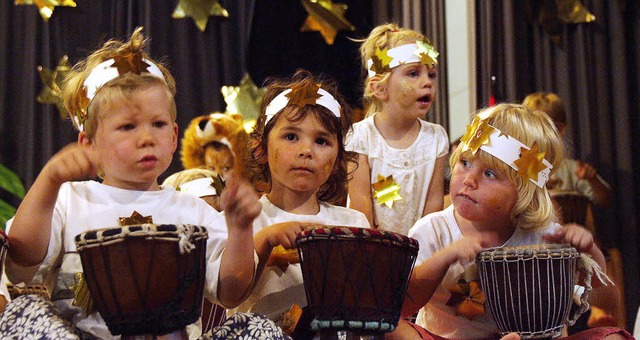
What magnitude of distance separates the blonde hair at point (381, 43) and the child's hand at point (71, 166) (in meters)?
2.52

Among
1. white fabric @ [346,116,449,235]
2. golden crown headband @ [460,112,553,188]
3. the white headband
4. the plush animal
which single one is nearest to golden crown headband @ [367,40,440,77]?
white fabric @ [346,116,449,235]

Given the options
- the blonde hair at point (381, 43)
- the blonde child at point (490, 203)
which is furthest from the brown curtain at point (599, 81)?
the blonde child at point (490, 203)

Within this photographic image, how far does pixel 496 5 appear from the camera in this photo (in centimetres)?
667

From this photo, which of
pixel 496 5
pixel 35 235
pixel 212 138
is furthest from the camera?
pixel 496 5

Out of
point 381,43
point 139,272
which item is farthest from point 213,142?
point 139,272

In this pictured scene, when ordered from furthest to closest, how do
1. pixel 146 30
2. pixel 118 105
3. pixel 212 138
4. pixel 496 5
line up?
pixel 496 5
pixel 146 30
pixel 212 138
pixel 118 105

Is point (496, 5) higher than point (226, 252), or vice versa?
point (496, 5)

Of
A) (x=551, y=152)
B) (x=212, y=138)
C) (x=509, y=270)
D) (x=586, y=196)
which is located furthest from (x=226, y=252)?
(x=586, y=196)

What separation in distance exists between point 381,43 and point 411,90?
1.09ft

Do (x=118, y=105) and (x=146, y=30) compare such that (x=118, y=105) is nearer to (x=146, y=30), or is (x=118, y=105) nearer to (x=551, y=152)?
(x=551, y=152)

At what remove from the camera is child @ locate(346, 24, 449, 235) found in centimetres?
472

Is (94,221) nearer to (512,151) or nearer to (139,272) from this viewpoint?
(139,272)

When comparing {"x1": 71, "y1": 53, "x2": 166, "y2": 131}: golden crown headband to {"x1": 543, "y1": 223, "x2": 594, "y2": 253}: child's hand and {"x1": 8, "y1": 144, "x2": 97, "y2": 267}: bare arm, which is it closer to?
{"x1": 8, "y1": 144, "x2": 97, "y2": 267}: bare arm

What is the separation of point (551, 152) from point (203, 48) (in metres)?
3.24
